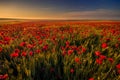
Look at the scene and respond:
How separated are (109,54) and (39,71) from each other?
1.57 metres

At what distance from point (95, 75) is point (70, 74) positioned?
14.6 inches

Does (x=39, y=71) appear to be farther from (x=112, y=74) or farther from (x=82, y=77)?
(x=112, y=74)

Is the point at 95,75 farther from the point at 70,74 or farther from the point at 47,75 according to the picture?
the point at 47,75

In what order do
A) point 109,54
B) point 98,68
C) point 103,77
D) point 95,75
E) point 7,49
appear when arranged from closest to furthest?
point 103,77, point 95,75, point 98,68, point 109,54, point 7,49

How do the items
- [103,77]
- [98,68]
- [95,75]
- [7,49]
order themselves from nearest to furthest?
[103,77] → [95,75] → [98,68] → [7,49]

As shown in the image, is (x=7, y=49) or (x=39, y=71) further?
(x=7, y=49)

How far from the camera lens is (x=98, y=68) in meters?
3.14

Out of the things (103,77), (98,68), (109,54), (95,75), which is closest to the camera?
(103,77)

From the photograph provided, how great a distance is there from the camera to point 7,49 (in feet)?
13.6

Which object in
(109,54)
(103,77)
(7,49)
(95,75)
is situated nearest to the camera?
(103,77)

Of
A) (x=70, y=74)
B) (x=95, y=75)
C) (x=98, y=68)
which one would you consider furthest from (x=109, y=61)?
(x=70, y=74)

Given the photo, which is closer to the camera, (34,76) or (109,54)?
(34,76)

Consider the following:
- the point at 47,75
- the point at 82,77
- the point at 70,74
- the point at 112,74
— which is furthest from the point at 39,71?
the point at 112,74

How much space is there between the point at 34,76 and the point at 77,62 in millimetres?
719
